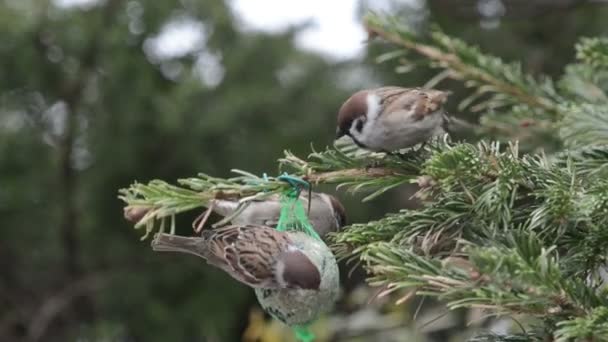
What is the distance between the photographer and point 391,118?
1216mm

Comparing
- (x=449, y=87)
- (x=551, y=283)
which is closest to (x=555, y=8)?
(x=449, y=87)

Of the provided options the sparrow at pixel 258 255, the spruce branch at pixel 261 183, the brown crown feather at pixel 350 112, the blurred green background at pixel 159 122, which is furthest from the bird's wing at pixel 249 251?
the blurred green background at pixel 159 122

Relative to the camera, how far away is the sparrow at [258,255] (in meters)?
1.00

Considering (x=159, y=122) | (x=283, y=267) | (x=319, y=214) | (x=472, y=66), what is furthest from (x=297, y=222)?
(x=159, y=122)

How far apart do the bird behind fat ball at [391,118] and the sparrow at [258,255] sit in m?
0.20

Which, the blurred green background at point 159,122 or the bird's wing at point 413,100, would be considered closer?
the bird's wing at point 413,100

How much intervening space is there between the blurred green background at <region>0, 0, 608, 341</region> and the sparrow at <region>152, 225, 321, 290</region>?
3.28 ft

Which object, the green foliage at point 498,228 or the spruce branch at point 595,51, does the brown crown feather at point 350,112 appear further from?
the spruce branch at point 595,51

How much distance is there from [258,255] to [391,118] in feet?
0.98

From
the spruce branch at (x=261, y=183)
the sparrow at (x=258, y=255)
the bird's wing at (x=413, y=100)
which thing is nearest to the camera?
the spruce branch at (x=261, y=183)

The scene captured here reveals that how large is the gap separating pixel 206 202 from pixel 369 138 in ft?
1.13

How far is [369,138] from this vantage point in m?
1.19

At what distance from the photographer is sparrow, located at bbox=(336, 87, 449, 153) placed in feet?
3.91

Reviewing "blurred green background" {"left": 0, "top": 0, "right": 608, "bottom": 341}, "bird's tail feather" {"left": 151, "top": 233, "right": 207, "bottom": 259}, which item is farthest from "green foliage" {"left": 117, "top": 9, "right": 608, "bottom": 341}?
"blurred green background" {"left": 0, "top": 0, "right": 608, "bottom": 341}
